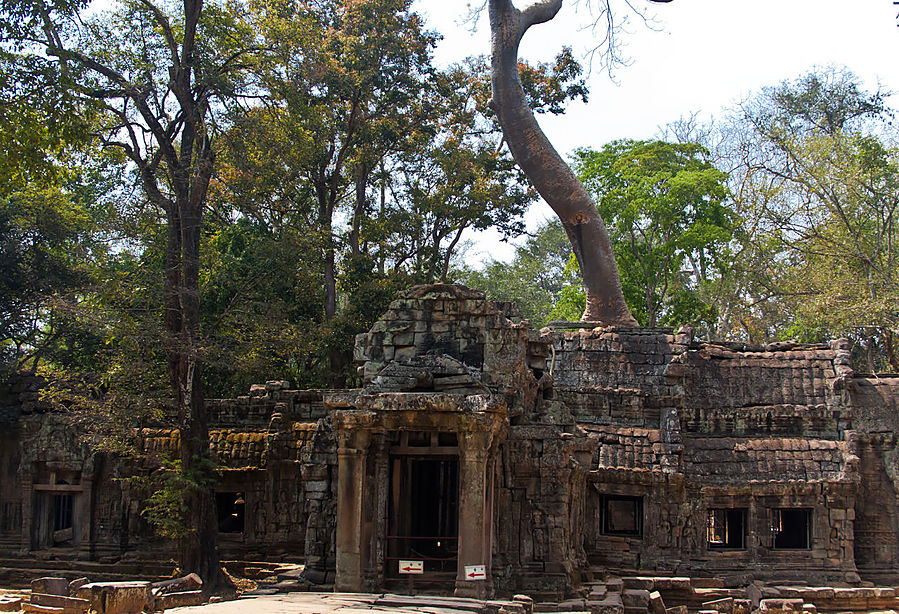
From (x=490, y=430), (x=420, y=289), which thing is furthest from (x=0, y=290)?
(x=490, y=430)

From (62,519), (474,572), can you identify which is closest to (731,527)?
(474,572)

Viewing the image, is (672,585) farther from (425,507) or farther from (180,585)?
(180,585)

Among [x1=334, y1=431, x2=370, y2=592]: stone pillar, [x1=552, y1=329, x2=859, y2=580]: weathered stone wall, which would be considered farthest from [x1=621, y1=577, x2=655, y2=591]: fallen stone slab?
[x1=334, y1=431, x2=370, y2=592]: stone pillar

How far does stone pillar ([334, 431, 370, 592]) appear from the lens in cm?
1180

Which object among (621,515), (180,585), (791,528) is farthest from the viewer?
(791,528)

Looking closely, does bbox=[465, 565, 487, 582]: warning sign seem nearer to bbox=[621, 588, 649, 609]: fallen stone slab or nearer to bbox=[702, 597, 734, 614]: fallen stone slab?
bbox=[621, 588, 649, 609]: fallen stone slab

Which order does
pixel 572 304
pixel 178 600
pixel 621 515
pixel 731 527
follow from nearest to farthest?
1. pixel 178 600
2. pixel 621 515
3. pixel 731 527
4. pixel 572 304

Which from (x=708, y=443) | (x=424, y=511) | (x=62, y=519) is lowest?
(x=62, y=519)

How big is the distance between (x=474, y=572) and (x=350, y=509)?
1.92m

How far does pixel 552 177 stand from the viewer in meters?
23.4

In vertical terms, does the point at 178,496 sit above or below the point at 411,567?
above

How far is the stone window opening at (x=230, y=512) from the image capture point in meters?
17.8

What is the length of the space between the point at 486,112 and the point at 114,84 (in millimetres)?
13564

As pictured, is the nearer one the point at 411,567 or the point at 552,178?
the point at 411,567
